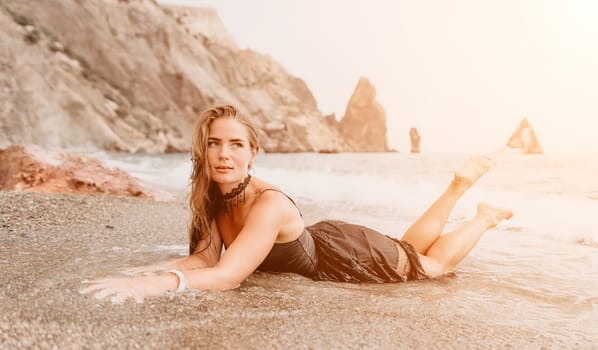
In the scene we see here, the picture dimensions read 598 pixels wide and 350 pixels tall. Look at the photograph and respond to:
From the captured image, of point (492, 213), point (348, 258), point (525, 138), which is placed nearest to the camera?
point (348, 258)

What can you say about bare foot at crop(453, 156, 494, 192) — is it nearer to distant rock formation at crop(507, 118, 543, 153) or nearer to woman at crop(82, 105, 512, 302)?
woman at crop(82, 105, 512, 302)

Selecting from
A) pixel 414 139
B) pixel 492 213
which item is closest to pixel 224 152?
pixel 492 213

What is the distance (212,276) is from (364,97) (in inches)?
5838

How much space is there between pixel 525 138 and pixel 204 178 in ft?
109

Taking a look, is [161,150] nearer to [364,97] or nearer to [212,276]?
[212,276]

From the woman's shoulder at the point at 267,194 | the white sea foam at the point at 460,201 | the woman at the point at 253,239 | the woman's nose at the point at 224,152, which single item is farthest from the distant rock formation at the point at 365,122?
the woman's nose at the point at 224,152

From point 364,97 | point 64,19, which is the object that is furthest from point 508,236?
point 364,97

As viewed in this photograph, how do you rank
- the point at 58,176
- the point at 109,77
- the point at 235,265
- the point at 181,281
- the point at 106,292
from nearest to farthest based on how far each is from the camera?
the point at 106,292 < the point at 181,281 < the point at 235,265 < the point at 58,176 < the point at 109,77

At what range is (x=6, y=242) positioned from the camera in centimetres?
394

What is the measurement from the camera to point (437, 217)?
4.25 meters

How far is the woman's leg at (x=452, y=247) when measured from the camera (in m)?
4.05

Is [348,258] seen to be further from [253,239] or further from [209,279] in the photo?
[209,279]

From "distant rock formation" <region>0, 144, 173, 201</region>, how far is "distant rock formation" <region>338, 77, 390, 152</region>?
401 feet

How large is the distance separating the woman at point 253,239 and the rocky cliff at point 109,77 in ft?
118
